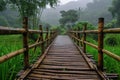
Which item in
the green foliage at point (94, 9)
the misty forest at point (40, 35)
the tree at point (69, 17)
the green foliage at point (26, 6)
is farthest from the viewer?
the green foliage at point (94, 9)

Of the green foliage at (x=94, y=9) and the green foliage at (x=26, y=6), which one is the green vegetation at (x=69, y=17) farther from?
the green foliage at (x=94, y=9)

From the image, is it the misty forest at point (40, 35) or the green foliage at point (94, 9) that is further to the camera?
the green foliage at point (94, 9)

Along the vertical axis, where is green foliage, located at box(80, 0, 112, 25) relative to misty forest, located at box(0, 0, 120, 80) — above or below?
above

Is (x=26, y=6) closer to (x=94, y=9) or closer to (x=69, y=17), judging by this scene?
(x=69, y=17)

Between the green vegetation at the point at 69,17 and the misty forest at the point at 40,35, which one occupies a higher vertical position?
the green vegetation at the point at 69,17

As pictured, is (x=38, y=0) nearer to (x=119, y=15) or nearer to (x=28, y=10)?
(x=28, y=10)

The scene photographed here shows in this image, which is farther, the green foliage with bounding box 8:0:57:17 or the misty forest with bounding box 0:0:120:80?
the green foliage with bounding box 8:0:57:17

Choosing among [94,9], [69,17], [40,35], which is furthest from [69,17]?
[94,9]

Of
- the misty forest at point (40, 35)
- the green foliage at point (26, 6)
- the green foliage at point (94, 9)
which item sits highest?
the green foliage at point (94, 9)

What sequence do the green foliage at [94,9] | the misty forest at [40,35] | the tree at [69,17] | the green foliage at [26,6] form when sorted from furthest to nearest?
the green foliage at [94,9] → the tree at [69,17] → the green foliage at [26,6] → the misty forest at [40,35]

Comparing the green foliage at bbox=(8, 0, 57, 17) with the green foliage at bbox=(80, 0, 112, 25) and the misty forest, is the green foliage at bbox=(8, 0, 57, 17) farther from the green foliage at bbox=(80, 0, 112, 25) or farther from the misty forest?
the green foliage at bbox=(80, 0, 112, 25)

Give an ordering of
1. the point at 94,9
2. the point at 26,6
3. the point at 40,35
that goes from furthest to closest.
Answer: the point at 94,9
the point at 26,6
the point at 40,35

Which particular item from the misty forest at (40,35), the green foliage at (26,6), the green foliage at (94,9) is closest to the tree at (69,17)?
the misty forest at (40,35)

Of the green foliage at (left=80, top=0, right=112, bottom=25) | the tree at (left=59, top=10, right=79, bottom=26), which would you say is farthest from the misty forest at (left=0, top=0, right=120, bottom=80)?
the green foliage at (left=80, top=0, right=112, bottom=25)
